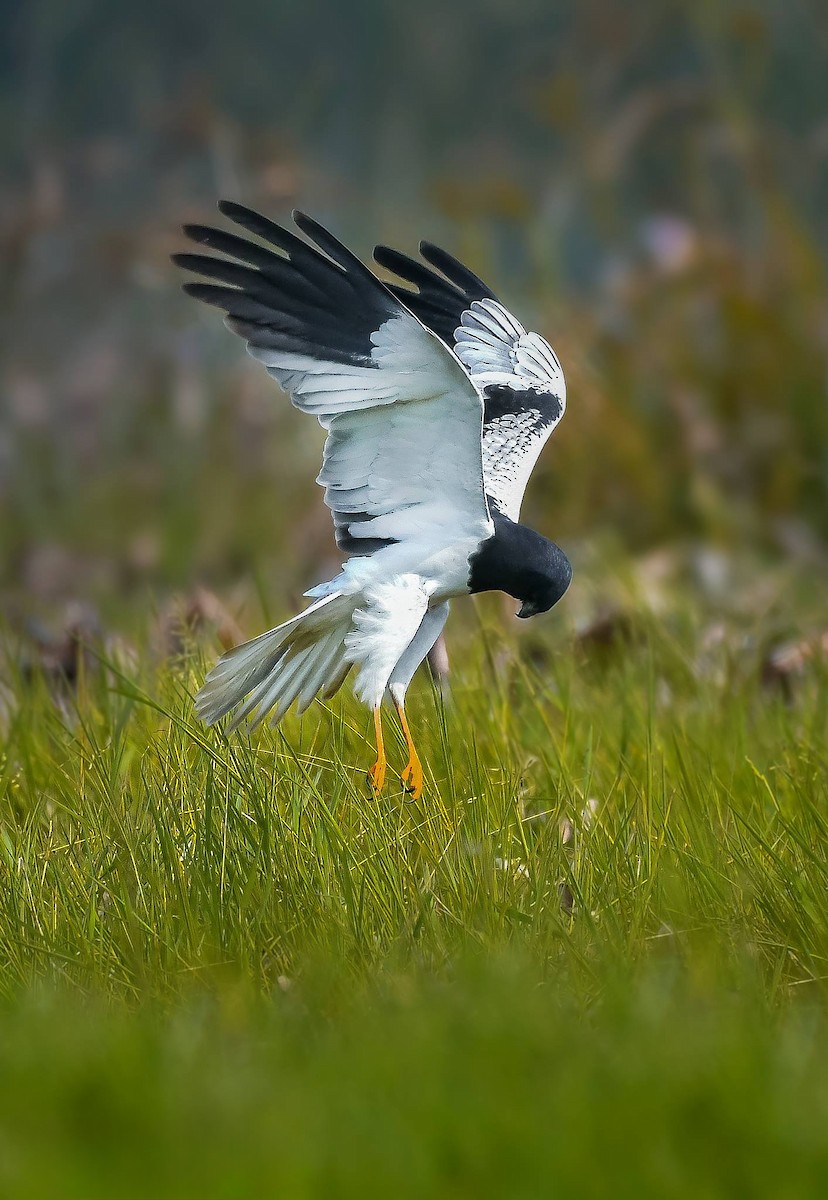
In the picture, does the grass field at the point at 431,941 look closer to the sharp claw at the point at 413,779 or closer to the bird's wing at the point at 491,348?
the sharp claw at the point at 413,779

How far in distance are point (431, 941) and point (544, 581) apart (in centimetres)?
98

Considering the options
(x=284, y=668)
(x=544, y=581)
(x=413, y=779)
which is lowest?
(x=413, y=779)

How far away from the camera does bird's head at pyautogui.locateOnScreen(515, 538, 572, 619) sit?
3.36 meters

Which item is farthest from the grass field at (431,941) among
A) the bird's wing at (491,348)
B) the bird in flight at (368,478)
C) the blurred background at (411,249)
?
the blurred background at (411,249)

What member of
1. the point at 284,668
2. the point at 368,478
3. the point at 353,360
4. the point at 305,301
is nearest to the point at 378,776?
the point at 284,668

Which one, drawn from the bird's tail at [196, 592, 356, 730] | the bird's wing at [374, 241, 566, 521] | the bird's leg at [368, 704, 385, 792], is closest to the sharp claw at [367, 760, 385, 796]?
the bird's leg at [368, 704, 385, 792]

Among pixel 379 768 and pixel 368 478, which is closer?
pixel 379 768

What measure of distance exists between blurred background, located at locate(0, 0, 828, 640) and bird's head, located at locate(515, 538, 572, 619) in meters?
2.19

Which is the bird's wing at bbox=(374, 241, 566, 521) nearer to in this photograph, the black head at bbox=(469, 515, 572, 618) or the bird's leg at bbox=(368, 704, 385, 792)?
the black head at bbox=(469, 515, 572, 618)

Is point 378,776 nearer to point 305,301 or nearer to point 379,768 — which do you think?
point 379,768

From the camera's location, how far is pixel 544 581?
3.39m

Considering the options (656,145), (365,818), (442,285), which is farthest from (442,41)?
(365,818)

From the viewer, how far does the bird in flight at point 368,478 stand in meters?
3.07

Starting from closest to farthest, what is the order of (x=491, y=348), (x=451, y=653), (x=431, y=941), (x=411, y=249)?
(x=431, y=941) → (x=491, y=348) → (x=451, y=653) → (x=411, y=249)
